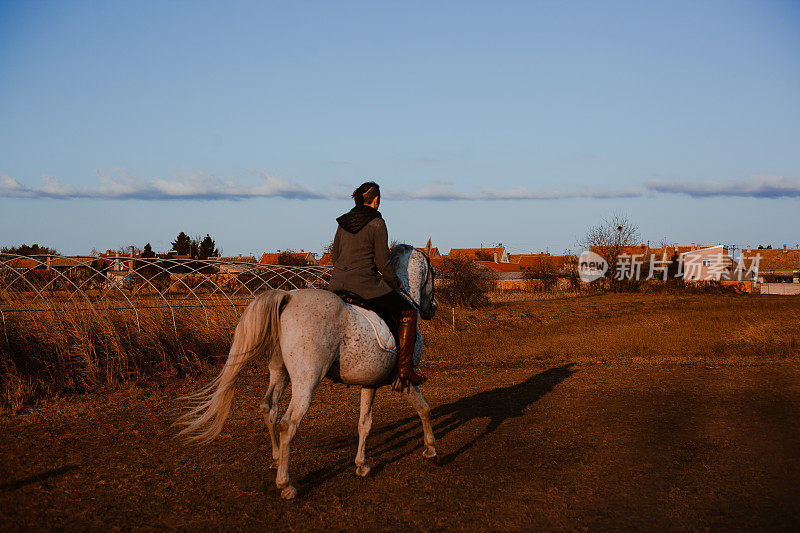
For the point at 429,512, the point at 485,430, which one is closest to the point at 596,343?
the point at 485,430

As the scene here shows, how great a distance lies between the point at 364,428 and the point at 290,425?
1173mm

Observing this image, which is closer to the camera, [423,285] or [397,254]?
[397,254]

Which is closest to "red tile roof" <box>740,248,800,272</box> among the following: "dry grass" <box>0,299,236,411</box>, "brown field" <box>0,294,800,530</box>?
"brown field" <box>0,294,800,530</box>

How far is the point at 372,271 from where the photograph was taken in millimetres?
6316

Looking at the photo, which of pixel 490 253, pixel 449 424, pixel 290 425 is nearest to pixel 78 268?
pixel 449 424

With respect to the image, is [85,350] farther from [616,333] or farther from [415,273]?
[616,333]

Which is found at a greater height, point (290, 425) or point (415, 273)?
point (415, 273)

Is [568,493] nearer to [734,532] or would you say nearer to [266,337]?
[734,532]

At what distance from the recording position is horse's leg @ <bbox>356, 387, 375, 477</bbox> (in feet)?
20.9

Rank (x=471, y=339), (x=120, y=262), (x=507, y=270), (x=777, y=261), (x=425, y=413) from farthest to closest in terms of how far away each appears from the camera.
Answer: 1. (x=777, y=261)
2. (x=507, y=270)
3. (x=471, y=339)
4. (x=120, y=262)
5. (x=425, y=413)

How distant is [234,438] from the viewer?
806 cm

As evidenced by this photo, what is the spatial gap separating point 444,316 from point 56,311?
13.3 metres

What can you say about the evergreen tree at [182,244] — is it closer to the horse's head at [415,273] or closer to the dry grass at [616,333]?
the dry grass at [616,333]

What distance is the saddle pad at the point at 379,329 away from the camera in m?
6.10
